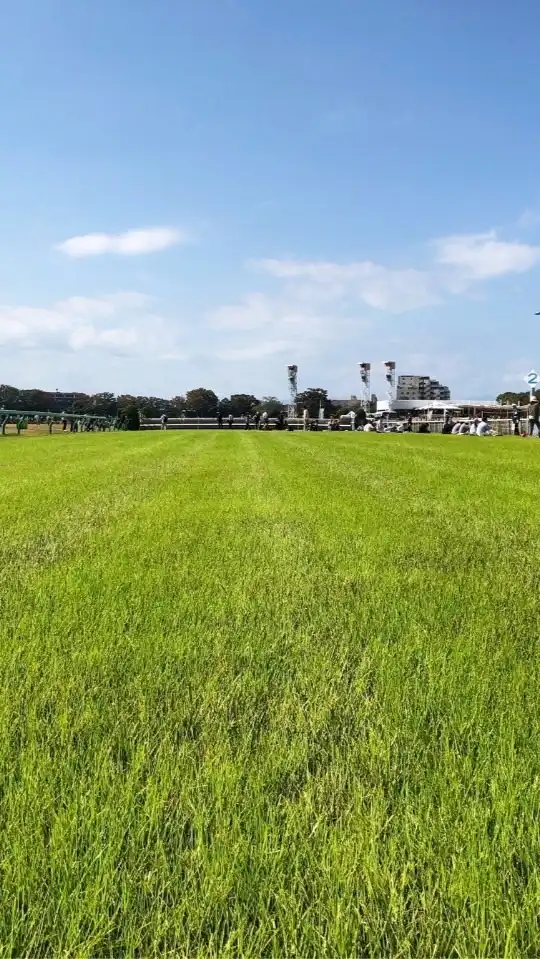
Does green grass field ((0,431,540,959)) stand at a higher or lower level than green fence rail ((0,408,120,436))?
lower

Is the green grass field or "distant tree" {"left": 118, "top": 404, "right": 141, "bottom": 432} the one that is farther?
"distant tree" {"left": 118, "top": 404, "right": 141, "bottom": 432}

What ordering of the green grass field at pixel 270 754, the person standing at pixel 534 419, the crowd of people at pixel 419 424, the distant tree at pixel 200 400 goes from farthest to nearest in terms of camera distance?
the distant tree at pixel 200 400, the crowd of people at pixel 419 424, the person standing at pixel 534 419, the green grass field at pixel 270 754

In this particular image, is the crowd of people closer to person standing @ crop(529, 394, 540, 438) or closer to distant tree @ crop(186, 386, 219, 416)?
person standing @ crop(529, 394, 540, 438)

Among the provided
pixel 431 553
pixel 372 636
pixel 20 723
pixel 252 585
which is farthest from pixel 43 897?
pixel 431 553

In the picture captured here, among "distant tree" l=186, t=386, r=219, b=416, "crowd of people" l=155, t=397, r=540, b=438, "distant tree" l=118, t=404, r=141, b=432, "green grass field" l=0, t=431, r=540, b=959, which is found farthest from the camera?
"distant tree" l=186, t=386, r=219, b=416

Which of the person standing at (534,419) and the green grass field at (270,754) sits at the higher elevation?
the person standing at (534,419)

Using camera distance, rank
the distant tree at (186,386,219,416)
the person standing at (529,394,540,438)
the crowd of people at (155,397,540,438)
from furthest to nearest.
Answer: the distant tree at (186,386,219,416) < the crowd of people at (155,397,540,438) < the person standing at (529,394,540,438)

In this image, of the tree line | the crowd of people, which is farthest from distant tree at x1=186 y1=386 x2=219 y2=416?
the crowd of people

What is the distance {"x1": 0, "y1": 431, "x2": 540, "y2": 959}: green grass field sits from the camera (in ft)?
4.80

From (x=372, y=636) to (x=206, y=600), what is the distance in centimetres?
109

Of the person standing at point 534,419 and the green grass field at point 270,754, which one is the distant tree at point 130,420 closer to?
the person standing at point 534,419

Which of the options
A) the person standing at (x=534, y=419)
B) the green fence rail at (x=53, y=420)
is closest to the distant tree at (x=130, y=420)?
the green fence rail at (x=53, y=420)

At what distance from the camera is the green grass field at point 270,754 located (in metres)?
1.46

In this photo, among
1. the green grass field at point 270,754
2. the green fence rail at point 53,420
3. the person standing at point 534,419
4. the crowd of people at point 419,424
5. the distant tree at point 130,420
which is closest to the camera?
the green grass field at point 270,754
